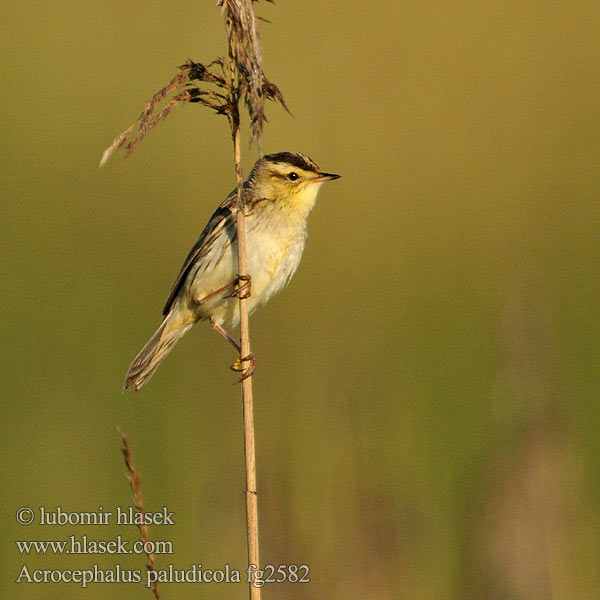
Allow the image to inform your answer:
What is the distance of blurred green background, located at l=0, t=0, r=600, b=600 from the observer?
3.44 m

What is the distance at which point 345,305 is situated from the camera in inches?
301

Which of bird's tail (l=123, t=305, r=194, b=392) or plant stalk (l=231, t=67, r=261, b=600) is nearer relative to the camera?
plant stalk (l=231, t=67, r=261, b=600)

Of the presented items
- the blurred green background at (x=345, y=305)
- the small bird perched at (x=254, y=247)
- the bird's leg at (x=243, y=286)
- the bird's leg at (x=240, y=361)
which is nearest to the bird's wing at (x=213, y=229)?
the small bird perched at (x=254, y=247)

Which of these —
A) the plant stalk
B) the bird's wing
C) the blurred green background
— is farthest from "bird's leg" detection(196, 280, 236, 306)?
the plant stalk

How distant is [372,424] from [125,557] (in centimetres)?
185

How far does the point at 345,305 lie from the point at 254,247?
336 centimetres

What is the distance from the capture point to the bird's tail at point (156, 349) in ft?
15.0

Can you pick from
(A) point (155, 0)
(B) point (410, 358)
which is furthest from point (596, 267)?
(A) point (155, 0)

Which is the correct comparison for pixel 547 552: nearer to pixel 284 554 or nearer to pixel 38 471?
pixel 284 554

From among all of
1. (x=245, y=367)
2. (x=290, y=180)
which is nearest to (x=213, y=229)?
(x=290, y=180)

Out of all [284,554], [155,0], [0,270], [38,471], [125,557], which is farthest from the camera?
[155,0]

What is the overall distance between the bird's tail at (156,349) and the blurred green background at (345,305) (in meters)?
0.24

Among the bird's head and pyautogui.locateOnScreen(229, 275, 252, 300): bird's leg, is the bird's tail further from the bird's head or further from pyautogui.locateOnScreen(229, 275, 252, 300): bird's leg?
pyautogui.locateOnScreen(229, 275, 252, 300): bird's leg

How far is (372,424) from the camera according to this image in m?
3.58
